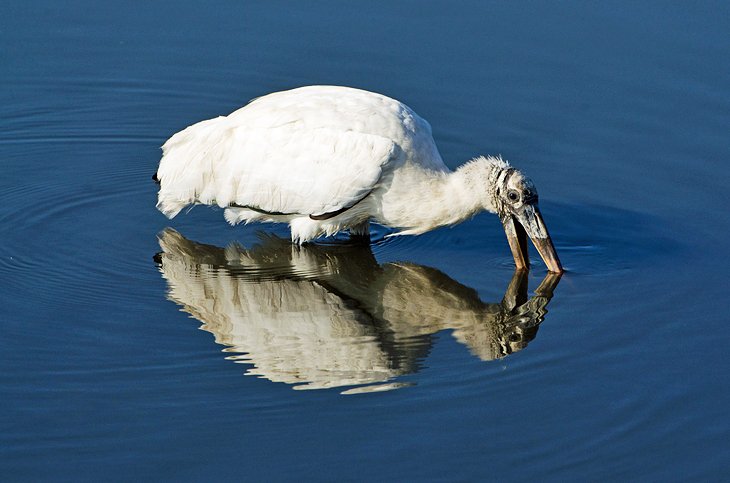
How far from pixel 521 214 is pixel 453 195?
589 millimetres

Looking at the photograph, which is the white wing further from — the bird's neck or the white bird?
the bird's neck

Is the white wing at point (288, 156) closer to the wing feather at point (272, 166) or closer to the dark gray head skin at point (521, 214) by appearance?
the wing feather at point (272, 166)

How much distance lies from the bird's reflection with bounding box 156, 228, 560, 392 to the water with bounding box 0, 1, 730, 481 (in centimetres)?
3

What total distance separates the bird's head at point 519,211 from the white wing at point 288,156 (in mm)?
910

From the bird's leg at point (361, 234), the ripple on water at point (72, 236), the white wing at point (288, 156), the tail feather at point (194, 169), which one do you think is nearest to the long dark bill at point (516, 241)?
the white wing at point (288, 156)

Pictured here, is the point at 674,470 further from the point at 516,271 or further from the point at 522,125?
the point at 522,125

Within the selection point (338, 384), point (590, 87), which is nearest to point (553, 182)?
point (590, 87)

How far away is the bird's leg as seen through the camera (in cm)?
1178

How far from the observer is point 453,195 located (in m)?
11.2

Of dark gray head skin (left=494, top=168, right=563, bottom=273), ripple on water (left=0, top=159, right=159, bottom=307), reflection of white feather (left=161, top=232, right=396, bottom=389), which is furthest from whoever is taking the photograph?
dark gray head skin (left=494, top=168, right=563, bottom=273)

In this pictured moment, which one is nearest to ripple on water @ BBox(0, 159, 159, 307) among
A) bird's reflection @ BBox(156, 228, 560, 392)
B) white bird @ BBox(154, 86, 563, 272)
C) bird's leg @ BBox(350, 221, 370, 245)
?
bird's reflection @ BBox(156, 228, 560, 392)

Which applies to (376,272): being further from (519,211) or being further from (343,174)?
(519,211)

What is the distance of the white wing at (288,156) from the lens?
Result: 10938 mm

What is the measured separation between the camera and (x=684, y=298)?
34.8 feet
